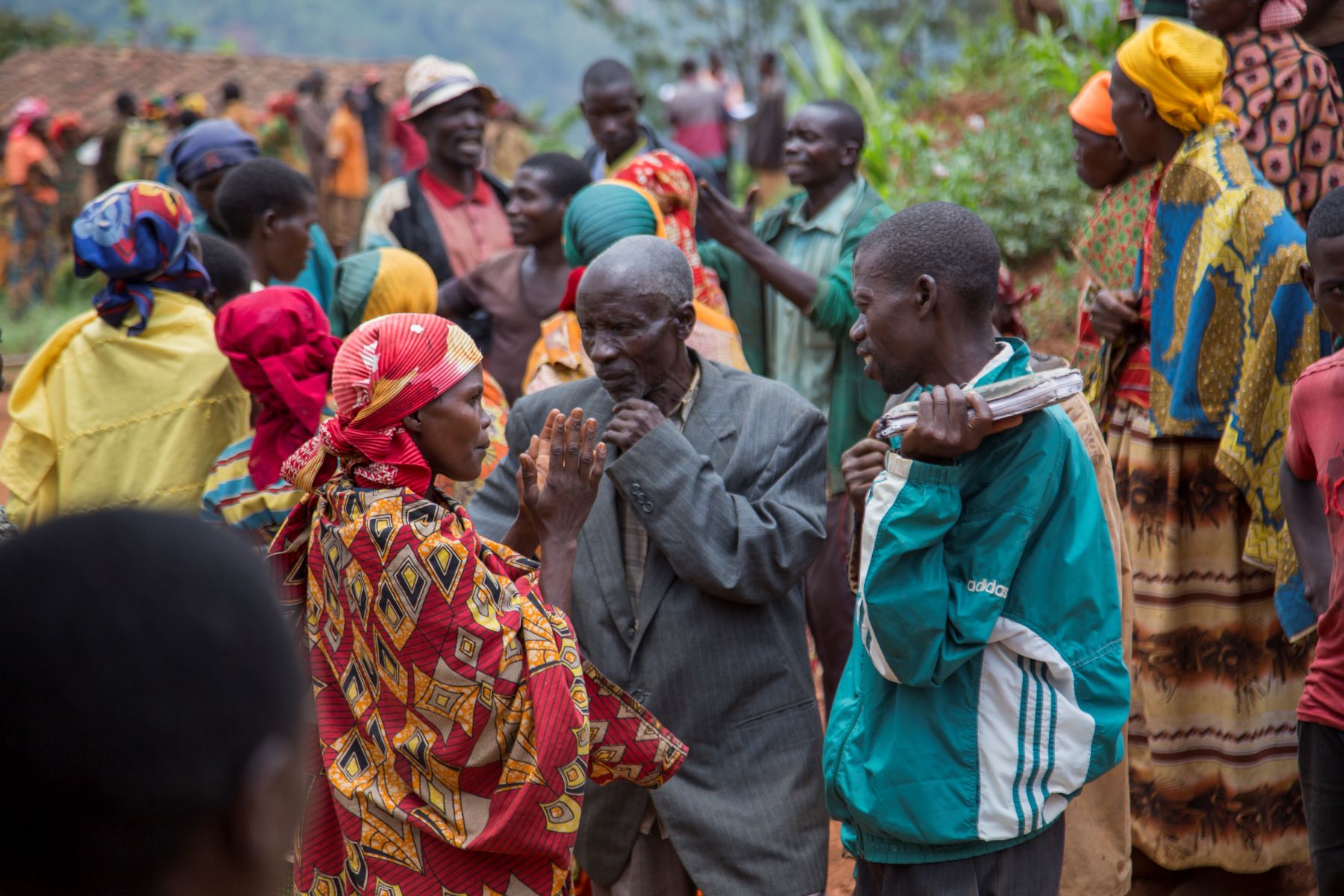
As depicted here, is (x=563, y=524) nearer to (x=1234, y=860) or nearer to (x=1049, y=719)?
(x=1049, y=719)

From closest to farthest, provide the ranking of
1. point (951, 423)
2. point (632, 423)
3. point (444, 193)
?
point (951, 423), point (632, 423), point (444, 193)

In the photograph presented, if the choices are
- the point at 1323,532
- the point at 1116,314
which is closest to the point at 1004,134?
the point at 1116,314

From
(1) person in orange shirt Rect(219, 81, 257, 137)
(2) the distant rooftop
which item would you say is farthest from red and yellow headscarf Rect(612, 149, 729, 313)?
(2) the distant rooftop

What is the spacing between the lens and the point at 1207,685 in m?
4.21

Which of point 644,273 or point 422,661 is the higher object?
point 644,273

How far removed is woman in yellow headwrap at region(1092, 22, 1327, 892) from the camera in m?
3.89

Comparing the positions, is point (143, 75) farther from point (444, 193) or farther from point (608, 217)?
point (608, 217)

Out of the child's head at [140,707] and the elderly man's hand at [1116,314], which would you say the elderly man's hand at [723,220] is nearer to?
the elderly man's hand at [1116,314]

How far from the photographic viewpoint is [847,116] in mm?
5441

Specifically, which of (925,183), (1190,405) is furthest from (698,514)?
(925,183)

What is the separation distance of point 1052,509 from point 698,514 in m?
0.84

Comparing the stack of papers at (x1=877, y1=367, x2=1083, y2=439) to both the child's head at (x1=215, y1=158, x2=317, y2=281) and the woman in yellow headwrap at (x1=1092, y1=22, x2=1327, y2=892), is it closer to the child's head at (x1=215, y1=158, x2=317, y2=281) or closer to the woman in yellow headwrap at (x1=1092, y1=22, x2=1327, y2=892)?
the woman in yellow headwrap at (x1=1092, y1=22, x2=1327, y2=892)

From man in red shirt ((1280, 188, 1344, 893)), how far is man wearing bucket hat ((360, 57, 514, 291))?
4.07 meters

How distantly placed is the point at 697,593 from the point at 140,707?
213cm
